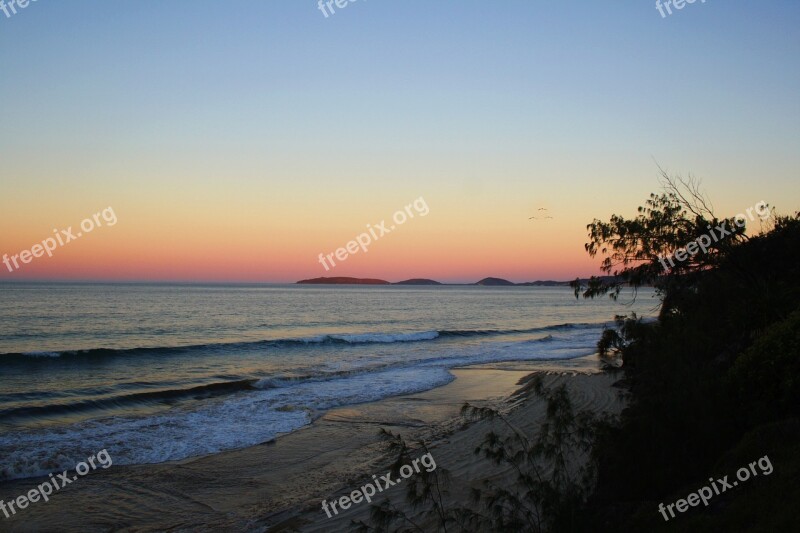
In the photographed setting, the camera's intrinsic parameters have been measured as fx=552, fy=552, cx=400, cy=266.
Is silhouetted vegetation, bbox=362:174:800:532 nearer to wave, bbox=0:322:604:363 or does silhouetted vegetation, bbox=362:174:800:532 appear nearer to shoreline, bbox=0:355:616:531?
shoreline, bbox=0:355:616:531

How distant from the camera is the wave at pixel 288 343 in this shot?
26.9 metres

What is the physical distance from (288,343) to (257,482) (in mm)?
25774

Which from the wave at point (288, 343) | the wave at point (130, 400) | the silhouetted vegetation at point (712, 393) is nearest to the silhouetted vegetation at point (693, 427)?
the silhouetted vegetation at point (712, 393)

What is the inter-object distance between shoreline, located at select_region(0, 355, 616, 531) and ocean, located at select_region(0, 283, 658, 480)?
994mm

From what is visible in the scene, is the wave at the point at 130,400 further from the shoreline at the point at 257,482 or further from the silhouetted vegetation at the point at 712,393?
the silhouetted vegetation at the point at 712,393

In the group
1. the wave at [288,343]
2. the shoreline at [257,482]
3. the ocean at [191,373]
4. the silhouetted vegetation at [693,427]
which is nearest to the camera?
the silhouetted vegetation at [693,427]

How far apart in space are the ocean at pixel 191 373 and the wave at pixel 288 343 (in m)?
0.10

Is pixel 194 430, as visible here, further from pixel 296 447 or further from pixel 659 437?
pixel 659 437

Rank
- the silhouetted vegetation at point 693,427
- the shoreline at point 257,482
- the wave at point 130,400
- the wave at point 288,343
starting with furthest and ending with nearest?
the wave at point 288,343
the wave at point 130,400
the shoreline at point 257,482
the silhouetted vegetation at point 693,427

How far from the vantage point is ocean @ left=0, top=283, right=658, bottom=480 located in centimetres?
1411

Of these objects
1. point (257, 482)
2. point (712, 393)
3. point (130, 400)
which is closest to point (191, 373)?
point (130, 400)

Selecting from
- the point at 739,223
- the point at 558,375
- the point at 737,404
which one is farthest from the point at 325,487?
the point at 558,375

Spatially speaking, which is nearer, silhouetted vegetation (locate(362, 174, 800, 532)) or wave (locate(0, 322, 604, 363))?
silhouetted vegetation (locate(362, 174, 800, 532))

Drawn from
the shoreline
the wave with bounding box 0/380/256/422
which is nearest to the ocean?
the wave with bounding box 0/380/256/422
